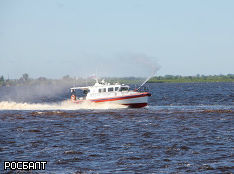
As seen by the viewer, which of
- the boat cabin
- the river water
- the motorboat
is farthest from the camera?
the boat cabin

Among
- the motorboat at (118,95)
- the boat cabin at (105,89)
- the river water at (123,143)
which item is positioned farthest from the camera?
the boat cabin at (105,89)

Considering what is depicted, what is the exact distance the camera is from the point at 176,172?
21969 mm

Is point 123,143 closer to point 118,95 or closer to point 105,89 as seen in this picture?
point 118,95

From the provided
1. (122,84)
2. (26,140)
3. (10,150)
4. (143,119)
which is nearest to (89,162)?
(10,150)

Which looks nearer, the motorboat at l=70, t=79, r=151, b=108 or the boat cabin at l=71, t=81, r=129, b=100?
the motorboat at l=70, t=79, r=151, b=108

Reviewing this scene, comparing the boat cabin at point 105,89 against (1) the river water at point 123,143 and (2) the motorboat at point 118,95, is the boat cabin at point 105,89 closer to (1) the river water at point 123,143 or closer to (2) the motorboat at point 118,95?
(2) the motorboat at point 118,95

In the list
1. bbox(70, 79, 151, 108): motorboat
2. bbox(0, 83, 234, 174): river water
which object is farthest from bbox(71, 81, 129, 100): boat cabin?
bbox(0, 83, 234, 174): river water

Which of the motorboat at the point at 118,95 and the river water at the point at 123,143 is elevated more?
the motorboat at the point at 118,95

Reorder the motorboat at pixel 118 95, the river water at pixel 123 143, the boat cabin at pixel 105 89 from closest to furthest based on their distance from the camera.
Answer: the river water at pixel 123 143
the motorboat at pixel 118 95
the boat cabin at pixel 105 89

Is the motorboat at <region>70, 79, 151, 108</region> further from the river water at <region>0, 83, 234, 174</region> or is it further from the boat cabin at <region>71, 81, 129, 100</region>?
the river water at <region>0, 83, 234, 174</region>

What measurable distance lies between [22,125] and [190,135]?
15181mm

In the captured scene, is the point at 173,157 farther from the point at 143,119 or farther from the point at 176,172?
the point at 143,119

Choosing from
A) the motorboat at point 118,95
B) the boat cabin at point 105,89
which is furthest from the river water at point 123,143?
the boat cabin at point 105,89

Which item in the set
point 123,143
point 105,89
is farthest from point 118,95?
point 123,143
